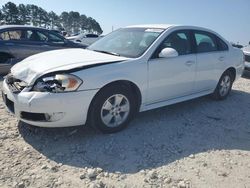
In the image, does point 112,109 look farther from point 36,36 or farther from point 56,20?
point 56,20

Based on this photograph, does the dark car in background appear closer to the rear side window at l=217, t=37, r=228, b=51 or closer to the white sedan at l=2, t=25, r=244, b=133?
the white sedan at l=2, t=25, r=244, b=133

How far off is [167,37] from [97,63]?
1.49m

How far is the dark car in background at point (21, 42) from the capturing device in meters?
8.19

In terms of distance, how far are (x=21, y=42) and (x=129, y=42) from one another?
4.67 m

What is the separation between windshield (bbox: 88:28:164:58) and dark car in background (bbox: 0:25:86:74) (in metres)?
3.38

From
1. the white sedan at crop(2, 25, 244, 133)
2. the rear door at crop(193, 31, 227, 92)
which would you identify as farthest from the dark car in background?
the rear door at crop(193, 31, 227, 92)

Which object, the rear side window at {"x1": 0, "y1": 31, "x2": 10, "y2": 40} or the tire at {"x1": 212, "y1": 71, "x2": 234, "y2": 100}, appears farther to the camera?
the rear side window at {"x1": 0, "y1": 31, "x2": 10, "y2": 40}

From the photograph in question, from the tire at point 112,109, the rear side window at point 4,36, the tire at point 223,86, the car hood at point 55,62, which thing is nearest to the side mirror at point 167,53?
the car hood at point 55,62

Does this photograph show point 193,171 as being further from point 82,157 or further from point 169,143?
point 82,157

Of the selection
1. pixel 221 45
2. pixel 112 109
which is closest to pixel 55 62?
pixel 112 109

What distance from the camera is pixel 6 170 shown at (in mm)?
3338

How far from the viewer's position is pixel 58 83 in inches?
151

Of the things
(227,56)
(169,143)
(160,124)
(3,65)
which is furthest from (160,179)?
(3,65)

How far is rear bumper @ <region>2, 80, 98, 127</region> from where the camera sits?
147 inches
